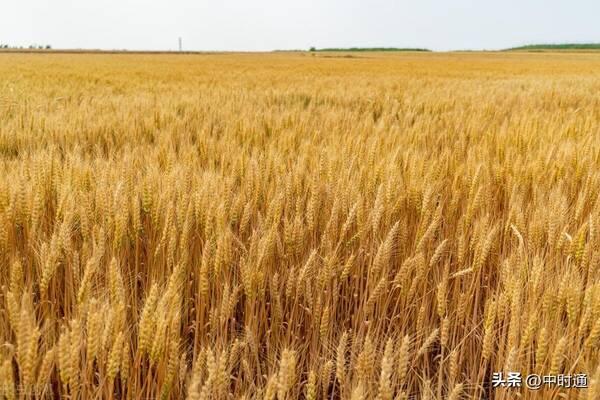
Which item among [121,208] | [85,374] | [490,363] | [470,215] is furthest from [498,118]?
[85,374]

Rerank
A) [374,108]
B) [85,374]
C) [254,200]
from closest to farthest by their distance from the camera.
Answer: [85,374] < [254,200] < [374,108]

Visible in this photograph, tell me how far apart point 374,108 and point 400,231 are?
12.4 feet

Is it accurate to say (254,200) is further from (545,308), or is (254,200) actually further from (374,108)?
(374,108)

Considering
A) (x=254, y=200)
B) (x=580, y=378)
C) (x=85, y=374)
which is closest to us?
(x=85, y=374)

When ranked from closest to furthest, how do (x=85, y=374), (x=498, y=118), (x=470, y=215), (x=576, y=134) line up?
(x=85, y=374) → (x=470, y=215) → (x=576, y=134) → (x=498, y=118)

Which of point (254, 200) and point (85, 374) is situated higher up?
point (254, 200)

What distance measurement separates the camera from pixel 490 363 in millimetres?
1146

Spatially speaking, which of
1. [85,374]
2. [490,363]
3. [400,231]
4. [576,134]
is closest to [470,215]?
[400,231]

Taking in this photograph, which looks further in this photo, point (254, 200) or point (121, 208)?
point (254, 200)

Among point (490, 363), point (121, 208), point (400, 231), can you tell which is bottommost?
point (490, 363)

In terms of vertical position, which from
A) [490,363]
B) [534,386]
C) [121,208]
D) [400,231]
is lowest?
[490,363]

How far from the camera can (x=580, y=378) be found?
897 millimetres

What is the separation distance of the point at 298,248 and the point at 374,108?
13.3ft

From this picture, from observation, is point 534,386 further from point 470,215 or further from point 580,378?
point 470,215
